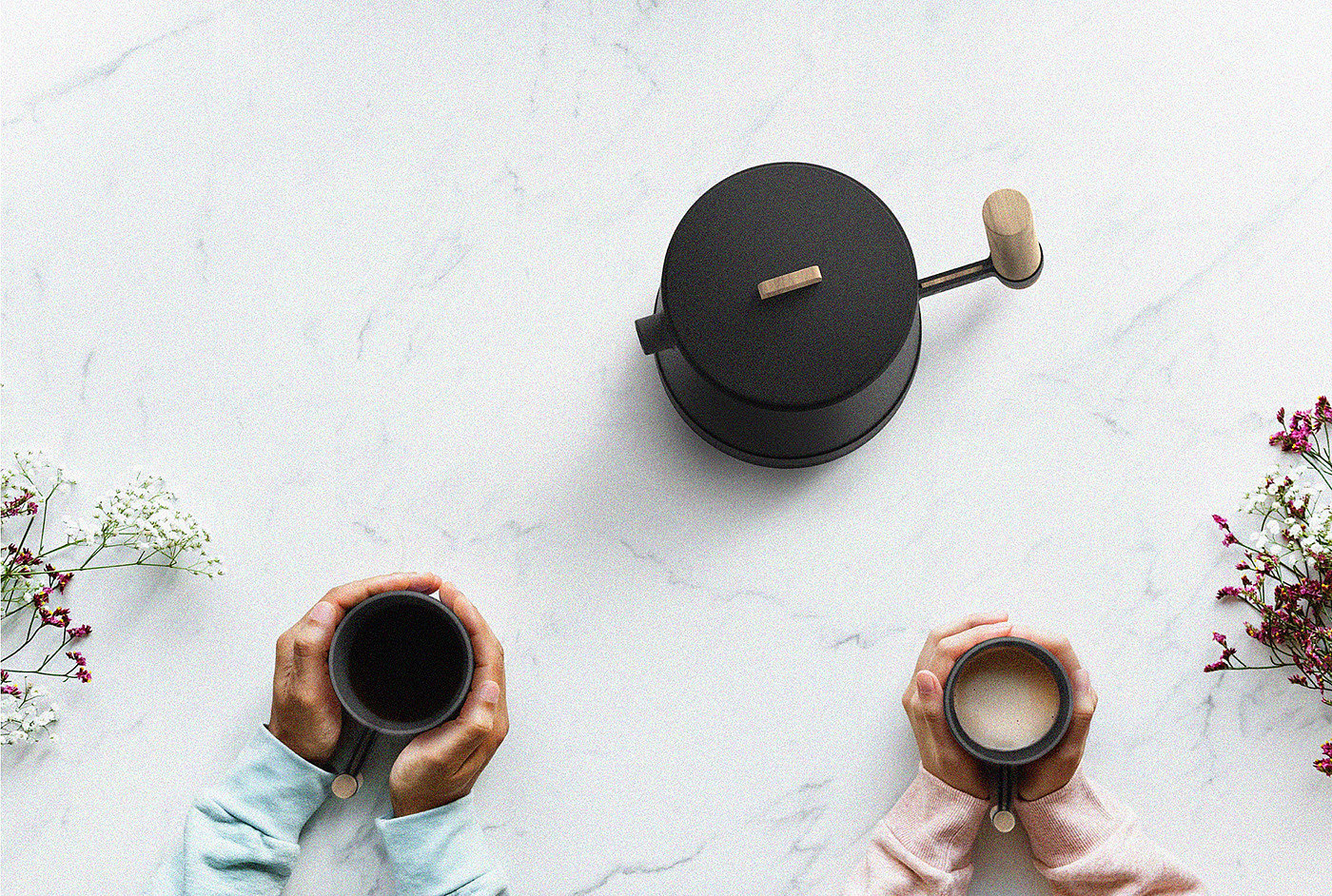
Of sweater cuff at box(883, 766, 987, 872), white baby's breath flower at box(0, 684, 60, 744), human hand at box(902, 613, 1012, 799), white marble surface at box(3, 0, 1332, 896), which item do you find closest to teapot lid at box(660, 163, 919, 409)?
white marble surface at box(3, 0, 1332, 896)

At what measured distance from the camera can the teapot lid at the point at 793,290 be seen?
104cm

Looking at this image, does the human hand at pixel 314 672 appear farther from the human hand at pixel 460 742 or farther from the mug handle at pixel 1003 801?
the mug handle at pixel 1003 801

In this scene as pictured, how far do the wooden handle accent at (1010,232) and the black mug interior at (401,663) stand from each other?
604 mm

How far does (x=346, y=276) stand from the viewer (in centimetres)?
121

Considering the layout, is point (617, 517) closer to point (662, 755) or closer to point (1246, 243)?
point (662, 755)

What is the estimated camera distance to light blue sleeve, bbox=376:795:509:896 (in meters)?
1.10

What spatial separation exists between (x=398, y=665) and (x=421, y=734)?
0.07m

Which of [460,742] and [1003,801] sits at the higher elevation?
[460,742]

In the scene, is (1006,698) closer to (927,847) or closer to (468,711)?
(927,847)

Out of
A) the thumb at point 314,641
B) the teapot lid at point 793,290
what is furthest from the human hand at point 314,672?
the teapot lid at point 793,290

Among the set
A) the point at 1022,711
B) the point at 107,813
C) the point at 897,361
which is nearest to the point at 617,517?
the point at 897,361

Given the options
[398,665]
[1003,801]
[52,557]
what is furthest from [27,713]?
[1003,801]

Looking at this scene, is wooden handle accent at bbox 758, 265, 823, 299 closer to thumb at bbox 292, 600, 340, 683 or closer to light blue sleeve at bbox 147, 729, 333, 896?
thumb at bbox 292, 600, 340, 683

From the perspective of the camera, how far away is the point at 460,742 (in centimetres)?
108
